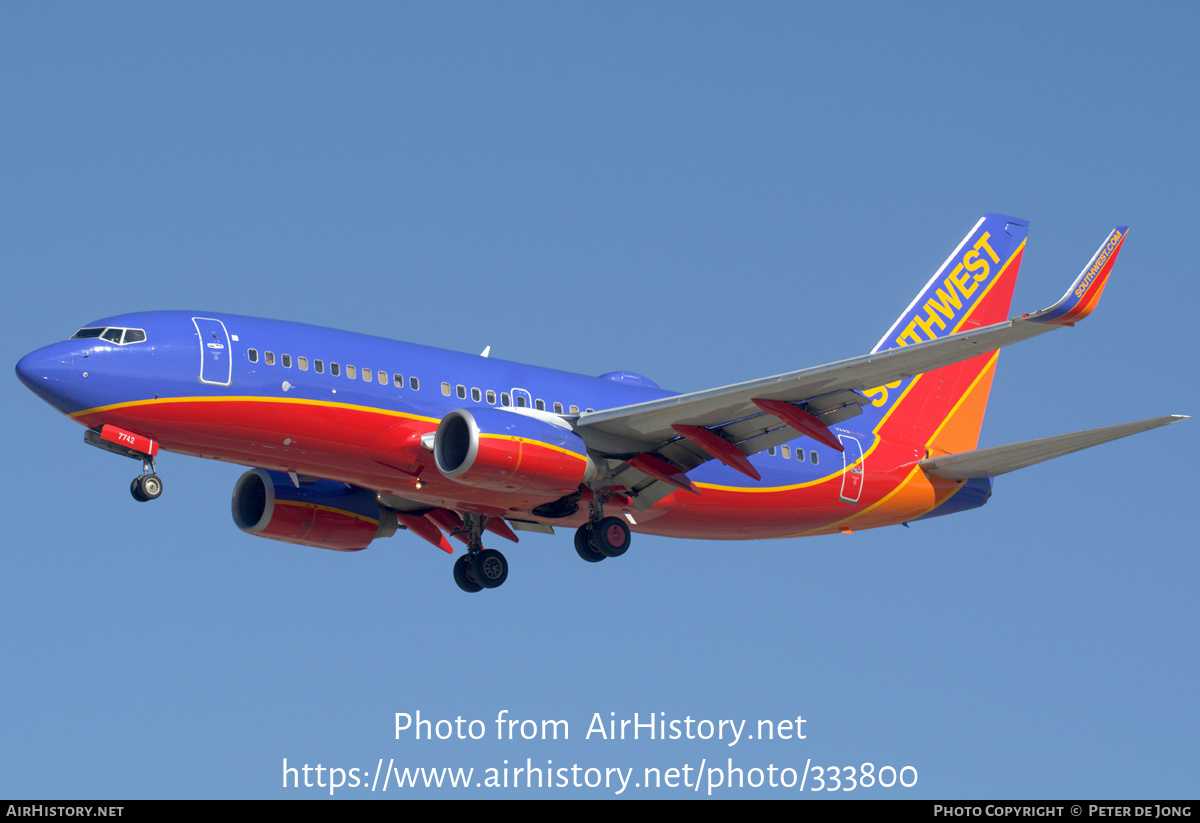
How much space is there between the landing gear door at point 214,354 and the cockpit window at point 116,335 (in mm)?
1193

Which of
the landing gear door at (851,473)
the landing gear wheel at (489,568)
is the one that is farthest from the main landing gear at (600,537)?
the landing gear door at (851,473)

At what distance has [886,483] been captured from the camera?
40.7 metres

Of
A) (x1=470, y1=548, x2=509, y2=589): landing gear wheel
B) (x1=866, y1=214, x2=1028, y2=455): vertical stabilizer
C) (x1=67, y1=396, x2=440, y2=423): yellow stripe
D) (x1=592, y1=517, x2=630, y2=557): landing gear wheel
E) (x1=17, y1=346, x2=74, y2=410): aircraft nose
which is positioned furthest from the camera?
(x1=866, y1=214, x2=1028, y2=455): vertical stabilizer

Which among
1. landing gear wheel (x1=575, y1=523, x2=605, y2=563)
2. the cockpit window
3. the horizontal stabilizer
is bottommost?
landing gear wheel (x1=575, y1=523, x2=605, y2=563)

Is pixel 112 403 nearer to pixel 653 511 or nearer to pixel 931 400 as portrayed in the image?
pixel 653 511

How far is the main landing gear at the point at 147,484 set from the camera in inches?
1242

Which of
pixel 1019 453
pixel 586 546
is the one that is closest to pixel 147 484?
pixel 586 546

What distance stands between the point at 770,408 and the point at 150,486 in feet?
43.8

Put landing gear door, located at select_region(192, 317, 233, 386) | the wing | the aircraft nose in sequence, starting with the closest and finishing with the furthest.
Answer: the wing < the aircraft nose < landing gear door, located at select_region(192, 317, 233, 386)

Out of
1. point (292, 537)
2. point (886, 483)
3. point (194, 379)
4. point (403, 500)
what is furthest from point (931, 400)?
point (194, 379)

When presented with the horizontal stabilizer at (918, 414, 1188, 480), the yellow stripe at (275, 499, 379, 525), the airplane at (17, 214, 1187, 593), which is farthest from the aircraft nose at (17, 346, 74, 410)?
the horizontal stabilizer at (918, 414, 1188, 480)

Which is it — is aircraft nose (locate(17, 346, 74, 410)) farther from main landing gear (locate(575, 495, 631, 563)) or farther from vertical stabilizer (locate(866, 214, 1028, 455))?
vertical stabilizer (locate(866, 214, 1028, 455))

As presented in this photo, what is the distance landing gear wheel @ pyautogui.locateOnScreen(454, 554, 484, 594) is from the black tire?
1052 cm

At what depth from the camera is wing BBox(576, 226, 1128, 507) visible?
2886 centimetres
